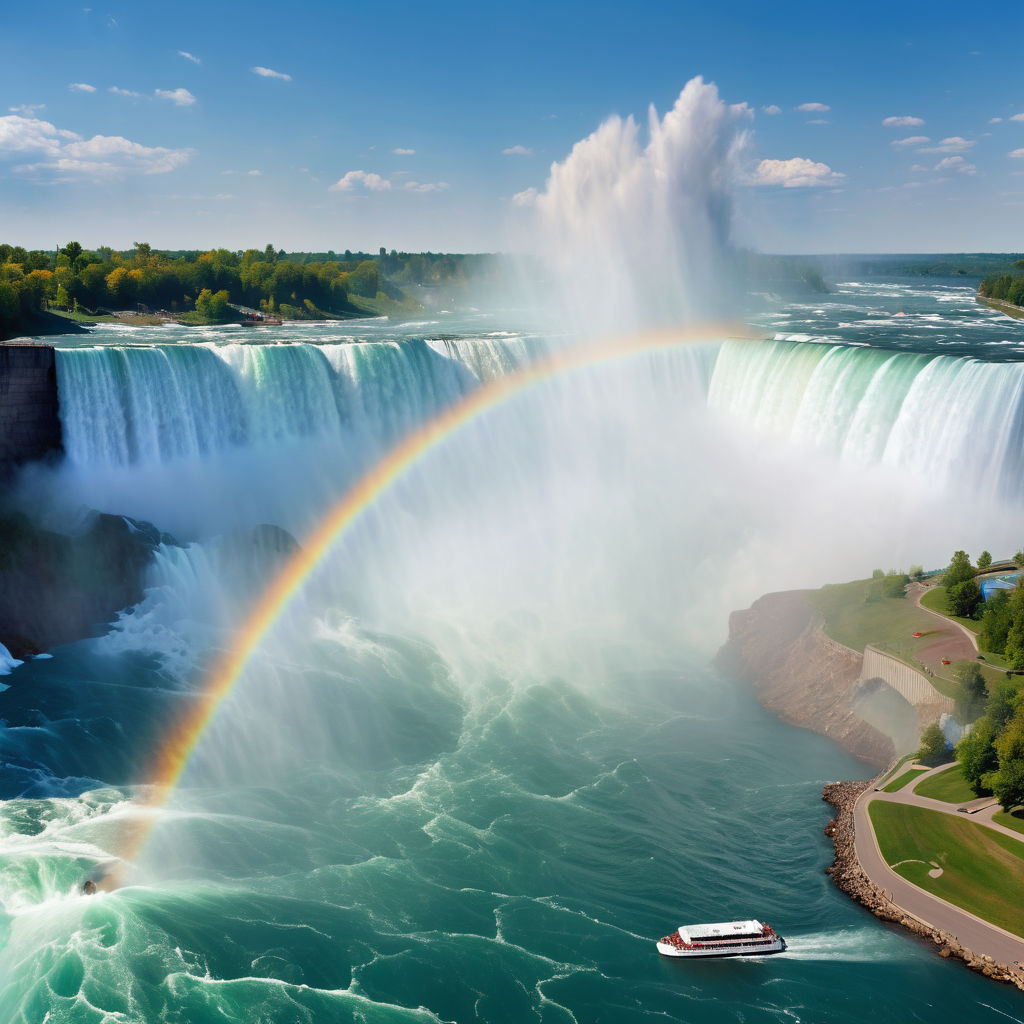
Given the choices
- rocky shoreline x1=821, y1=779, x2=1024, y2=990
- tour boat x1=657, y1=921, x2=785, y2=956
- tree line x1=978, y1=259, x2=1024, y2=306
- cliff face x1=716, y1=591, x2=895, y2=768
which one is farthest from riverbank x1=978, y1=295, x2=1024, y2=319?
tour boat x1=657, y1=921, x2=785, y2=956

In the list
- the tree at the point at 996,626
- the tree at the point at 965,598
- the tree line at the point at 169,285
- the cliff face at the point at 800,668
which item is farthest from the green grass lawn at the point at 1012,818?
the tree line at the point at 169,285

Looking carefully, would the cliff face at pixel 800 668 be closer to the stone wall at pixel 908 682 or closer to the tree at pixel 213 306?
the stone wall at pixel 908 682

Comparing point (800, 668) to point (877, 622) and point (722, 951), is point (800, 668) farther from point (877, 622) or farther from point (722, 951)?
point (722, 951)

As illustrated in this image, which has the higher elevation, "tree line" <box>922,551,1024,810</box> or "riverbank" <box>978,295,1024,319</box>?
"riverbank" <box>978,295,1024,319</box>

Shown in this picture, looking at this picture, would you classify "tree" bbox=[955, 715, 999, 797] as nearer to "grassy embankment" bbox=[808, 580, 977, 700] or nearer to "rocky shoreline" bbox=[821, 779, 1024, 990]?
"grassy embankment" bbox=[808, 580, 977, 700]

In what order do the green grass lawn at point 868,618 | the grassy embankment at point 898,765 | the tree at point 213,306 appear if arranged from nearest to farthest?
the grassy embankment at point 898,765 < the green grass lawn at point 868,618 < the tree at point 213,306

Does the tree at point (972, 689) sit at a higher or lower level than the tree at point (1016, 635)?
lower

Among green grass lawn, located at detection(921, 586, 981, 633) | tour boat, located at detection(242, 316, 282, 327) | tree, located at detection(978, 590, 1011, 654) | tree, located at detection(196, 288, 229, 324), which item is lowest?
green grass lawn, located at detection(921, 586, 981, 633)
